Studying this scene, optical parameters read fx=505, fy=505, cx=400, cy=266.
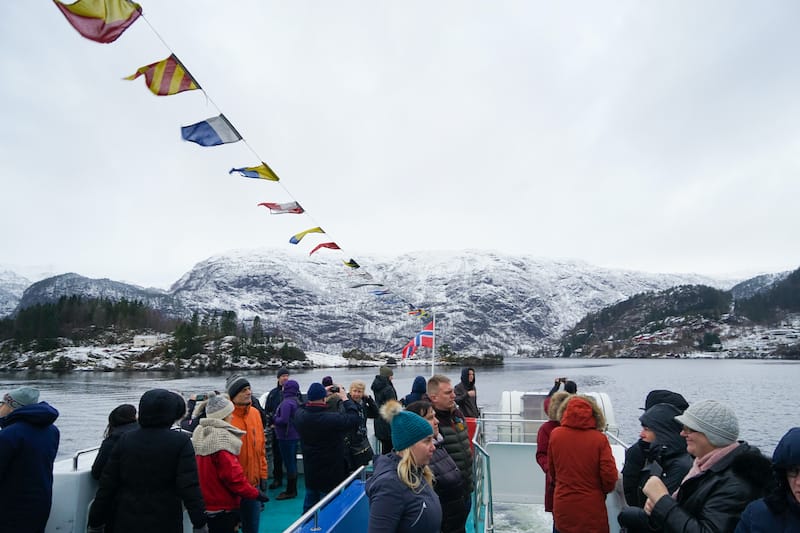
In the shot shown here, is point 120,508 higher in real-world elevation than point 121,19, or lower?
lower

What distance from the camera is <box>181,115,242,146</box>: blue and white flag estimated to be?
6.43 m

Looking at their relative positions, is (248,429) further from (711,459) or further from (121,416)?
(711,459)

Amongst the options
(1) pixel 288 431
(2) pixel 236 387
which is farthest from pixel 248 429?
(1) pixel 288 431

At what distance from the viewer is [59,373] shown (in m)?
93.4

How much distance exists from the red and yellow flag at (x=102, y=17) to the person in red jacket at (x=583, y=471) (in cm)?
523

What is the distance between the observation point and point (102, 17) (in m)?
4.67

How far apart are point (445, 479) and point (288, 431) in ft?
13.2

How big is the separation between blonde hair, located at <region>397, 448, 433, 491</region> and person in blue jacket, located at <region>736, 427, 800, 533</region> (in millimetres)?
1403

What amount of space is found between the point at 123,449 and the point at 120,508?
380 mm

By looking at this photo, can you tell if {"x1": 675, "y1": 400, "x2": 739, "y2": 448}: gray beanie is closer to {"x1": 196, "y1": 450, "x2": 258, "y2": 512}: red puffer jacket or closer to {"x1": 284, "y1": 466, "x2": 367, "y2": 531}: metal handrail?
{"x1": 284, "y1": 466, "x2": 367, "y2": 531}: metal handrail

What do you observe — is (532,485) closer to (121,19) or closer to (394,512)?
(394,512)

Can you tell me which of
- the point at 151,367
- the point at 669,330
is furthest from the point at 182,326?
the point at 669,330

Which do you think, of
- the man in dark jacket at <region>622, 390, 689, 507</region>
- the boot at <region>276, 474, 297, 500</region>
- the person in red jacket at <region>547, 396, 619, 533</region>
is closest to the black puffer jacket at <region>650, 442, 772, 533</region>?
the man in dark jacket at <region>622, 390, 689, 507</region>

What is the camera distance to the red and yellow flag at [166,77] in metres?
5.52
